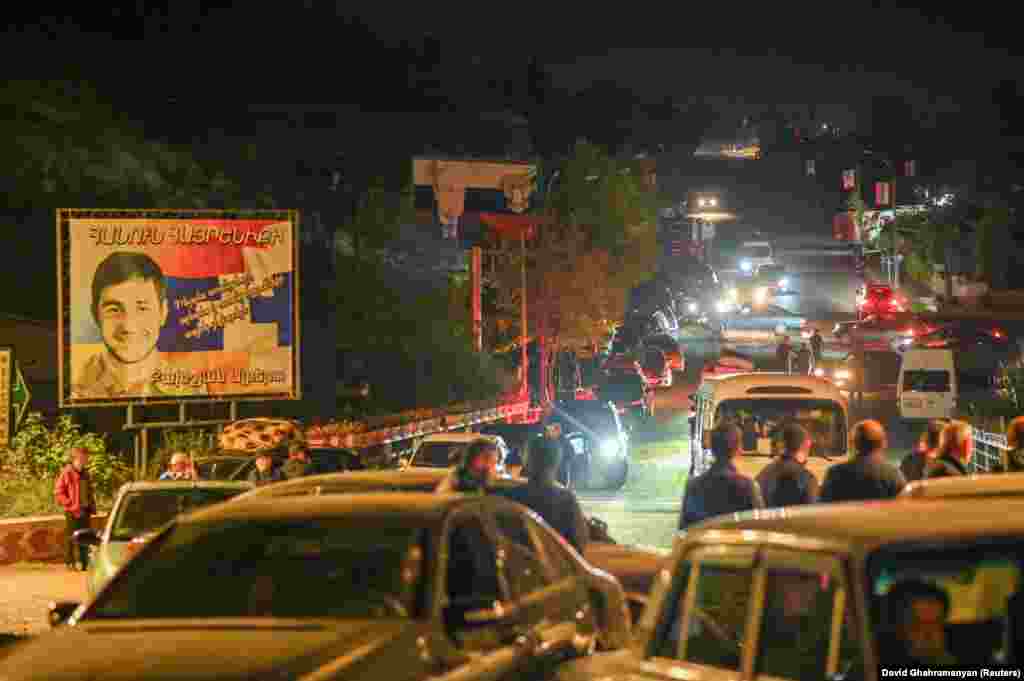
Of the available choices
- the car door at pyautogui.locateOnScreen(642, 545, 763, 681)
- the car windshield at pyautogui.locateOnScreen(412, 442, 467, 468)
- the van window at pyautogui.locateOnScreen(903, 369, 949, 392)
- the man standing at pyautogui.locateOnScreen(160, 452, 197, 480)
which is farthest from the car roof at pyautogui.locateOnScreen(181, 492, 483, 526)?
the van window at pyautogui.locateOnScreen(903, 369, 949, 392)

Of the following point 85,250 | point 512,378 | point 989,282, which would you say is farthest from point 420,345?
point 989,282

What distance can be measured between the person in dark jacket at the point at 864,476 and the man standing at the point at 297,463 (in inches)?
292

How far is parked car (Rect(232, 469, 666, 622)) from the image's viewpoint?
10422 millimetres

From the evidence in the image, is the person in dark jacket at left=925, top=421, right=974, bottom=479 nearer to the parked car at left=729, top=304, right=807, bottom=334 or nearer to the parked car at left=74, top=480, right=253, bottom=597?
the parked car at left=74, top=480, right=253, bottom=597

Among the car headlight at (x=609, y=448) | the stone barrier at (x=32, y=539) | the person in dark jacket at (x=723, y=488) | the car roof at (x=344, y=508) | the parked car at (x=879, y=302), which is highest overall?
the parked car at (x=879, y=302)

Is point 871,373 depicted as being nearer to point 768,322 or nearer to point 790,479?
point 768,322

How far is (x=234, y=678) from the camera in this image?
5.92 metres

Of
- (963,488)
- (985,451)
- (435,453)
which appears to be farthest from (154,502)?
(985,451)

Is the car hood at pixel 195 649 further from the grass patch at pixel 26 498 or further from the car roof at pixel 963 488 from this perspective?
the grass patch at pixel 26 498

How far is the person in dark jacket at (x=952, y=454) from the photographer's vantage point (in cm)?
1088

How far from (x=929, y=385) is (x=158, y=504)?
2864 centimetres

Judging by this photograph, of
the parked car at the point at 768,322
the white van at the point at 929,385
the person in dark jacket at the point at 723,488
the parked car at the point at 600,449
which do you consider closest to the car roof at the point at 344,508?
the person in dark jacket at the point at 723,488

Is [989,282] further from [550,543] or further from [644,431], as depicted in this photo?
[550,543]

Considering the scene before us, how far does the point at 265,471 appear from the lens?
17031mm
